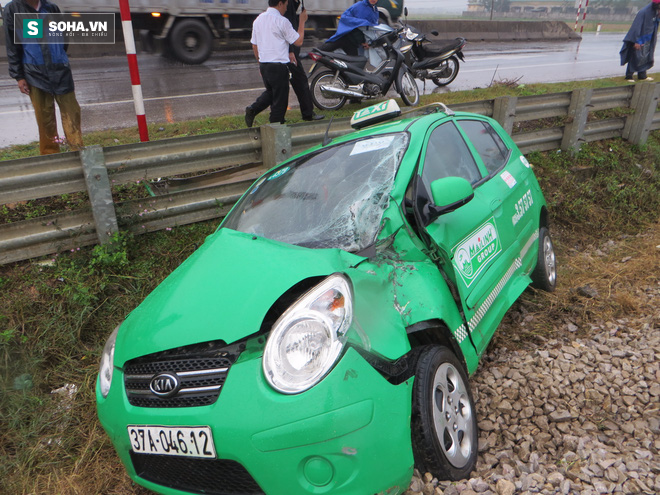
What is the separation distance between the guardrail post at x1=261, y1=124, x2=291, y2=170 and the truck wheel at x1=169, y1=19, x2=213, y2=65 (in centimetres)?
1036

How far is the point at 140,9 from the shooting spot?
1302 cm

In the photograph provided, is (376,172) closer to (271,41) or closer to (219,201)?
(219,201)

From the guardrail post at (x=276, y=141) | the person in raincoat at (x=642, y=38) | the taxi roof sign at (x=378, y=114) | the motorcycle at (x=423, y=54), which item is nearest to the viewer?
the taxi roof sign at (x=378, y=114)

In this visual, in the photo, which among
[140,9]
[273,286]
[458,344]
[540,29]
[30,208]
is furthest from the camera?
[540,29]

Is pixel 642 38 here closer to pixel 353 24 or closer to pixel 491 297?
pixel 353 24

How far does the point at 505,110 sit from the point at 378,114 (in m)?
3.33

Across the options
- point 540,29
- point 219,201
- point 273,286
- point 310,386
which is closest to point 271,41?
point 219,201

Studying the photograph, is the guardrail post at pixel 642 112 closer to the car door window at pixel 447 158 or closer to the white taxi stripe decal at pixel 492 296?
the white taxi stripe decal at pixel 492 296

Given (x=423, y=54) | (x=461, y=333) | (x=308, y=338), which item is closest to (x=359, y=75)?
(x=423, y=54)

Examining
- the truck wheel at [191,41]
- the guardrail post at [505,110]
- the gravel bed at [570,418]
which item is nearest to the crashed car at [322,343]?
the gravel bed at [570,418]

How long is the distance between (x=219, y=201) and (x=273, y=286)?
9.02ft

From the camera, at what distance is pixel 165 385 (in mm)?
2064

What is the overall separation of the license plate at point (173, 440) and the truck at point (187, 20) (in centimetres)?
1255

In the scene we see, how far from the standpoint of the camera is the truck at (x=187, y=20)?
13000 mm
